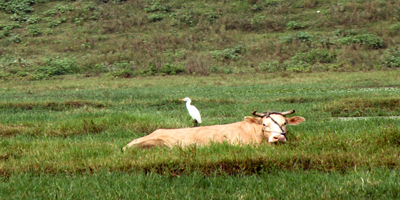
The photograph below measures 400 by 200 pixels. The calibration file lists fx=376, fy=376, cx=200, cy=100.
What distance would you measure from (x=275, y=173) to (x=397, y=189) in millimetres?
1265

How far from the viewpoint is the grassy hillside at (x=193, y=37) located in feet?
83.5

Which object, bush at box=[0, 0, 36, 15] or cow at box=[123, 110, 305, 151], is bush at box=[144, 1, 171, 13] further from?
cow at box=[123, 110, 305, 151]

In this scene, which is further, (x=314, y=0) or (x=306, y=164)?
(x=314, y=0)

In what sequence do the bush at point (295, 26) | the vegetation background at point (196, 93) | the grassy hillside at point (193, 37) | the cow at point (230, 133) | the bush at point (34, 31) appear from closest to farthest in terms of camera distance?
the vegetation background at point (196, 93) < the cow at point (230, 133) < the grassy hillside at point (193, 37) < the bush at point (295, 26) < the bush at point (34, 31)

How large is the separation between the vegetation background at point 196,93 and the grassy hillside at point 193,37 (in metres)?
0.13

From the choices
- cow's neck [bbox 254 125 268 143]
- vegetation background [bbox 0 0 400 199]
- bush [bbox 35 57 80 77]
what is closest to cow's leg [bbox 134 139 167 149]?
vegetation background [bbox 0 0 400 199]

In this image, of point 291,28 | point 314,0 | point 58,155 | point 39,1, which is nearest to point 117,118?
point 58,155

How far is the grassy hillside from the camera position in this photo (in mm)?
25438

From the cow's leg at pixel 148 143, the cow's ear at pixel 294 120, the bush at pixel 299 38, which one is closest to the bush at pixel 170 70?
the bush at pixel 299 38

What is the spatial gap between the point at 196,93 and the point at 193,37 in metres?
16.1

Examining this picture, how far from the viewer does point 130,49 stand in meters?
29.1

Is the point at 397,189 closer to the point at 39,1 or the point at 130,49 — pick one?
the point at 130,49

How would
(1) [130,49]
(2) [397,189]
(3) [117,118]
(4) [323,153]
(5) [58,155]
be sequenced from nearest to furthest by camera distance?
1. (2) [397,189]
2. (4) [323,153]
3. (5) [58,155]
4. (3) [117,118]
5. (1) [130,49]

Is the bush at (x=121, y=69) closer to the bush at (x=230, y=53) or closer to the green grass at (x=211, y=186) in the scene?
the bush at (x=230, y=53)
